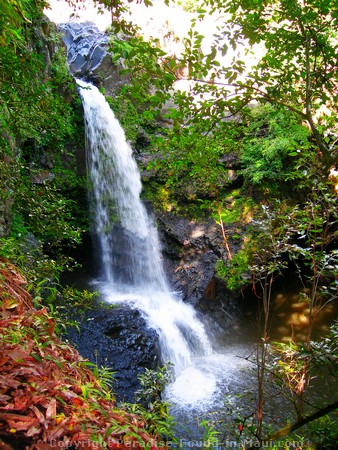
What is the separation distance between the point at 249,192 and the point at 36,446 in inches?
342

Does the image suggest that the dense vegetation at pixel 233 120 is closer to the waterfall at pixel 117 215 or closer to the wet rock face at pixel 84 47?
the waterfall at pixel 117 215

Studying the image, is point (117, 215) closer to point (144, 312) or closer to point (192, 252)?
point (192, 252)

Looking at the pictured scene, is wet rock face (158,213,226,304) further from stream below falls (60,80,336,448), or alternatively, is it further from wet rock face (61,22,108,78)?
wet rock face (61,22,108,78)

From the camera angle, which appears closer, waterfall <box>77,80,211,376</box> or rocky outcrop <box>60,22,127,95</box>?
waterfall <box>77,80,211,376</box>

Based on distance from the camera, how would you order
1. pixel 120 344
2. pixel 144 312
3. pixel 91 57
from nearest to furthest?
pixel 120 344 → pixel 144 312 → pixel 91 57

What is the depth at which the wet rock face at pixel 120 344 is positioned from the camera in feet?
15.0

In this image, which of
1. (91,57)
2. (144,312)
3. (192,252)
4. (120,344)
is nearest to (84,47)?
(91,57)

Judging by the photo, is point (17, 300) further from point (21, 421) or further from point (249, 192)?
point (249, 192)

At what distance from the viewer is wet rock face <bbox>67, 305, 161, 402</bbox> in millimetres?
4582

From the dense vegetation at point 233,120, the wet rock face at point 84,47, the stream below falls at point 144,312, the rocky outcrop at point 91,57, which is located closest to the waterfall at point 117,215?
the stream below falls at point 144,312

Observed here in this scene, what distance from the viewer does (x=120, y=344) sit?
520cm

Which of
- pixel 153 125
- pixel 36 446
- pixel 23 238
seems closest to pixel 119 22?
pixel 36 446

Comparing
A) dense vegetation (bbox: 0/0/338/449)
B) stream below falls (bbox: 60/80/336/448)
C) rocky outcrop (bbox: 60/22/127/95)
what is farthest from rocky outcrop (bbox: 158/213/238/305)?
rocky outcrop (bbox: 60/22/127/95)

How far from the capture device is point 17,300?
2.13m
